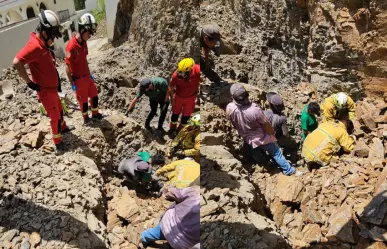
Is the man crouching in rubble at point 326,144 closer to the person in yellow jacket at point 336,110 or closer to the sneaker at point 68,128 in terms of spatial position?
the person in yellow jacket at point 336,110

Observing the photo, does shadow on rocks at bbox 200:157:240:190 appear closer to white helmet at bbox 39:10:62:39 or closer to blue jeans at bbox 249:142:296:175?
blue jeans at bbox 249:142:296:175

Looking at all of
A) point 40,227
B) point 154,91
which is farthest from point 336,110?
point 40,227

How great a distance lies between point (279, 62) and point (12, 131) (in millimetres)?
5079

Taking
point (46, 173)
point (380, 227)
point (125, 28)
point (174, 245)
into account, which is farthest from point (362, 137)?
point (125, 28)

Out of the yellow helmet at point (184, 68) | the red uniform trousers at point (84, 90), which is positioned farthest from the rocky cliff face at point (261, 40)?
the red uniform trousers at point (84, 90)

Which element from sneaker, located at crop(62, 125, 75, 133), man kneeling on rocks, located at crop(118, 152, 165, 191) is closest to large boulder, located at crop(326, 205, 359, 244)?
man kneeling on rocks, located at crop(118, 152, 165, 191)

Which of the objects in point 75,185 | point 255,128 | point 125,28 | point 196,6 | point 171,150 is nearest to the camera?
point 75,185

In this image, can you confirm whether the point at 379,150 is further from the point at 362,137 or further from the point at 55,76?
the point at 55,76

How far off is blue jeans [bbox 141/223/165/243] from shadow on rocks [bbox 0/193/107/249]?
34 cm

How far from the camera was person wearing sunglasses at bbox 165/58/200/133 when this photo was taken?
386cm

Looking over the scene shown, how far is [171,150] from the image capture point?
4.46 metres

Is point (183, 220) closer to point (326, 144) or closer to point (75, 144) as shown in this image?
point (75, 144)

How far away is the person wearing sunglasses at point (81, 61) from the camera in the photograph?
11.1 ft

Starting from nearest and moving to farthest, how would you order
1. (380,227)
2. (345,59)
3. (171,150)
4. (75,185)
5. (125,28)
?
1. (380,227)
2. (75,185)
3. (171,150)
4. (345,59)
5. (125,28)
